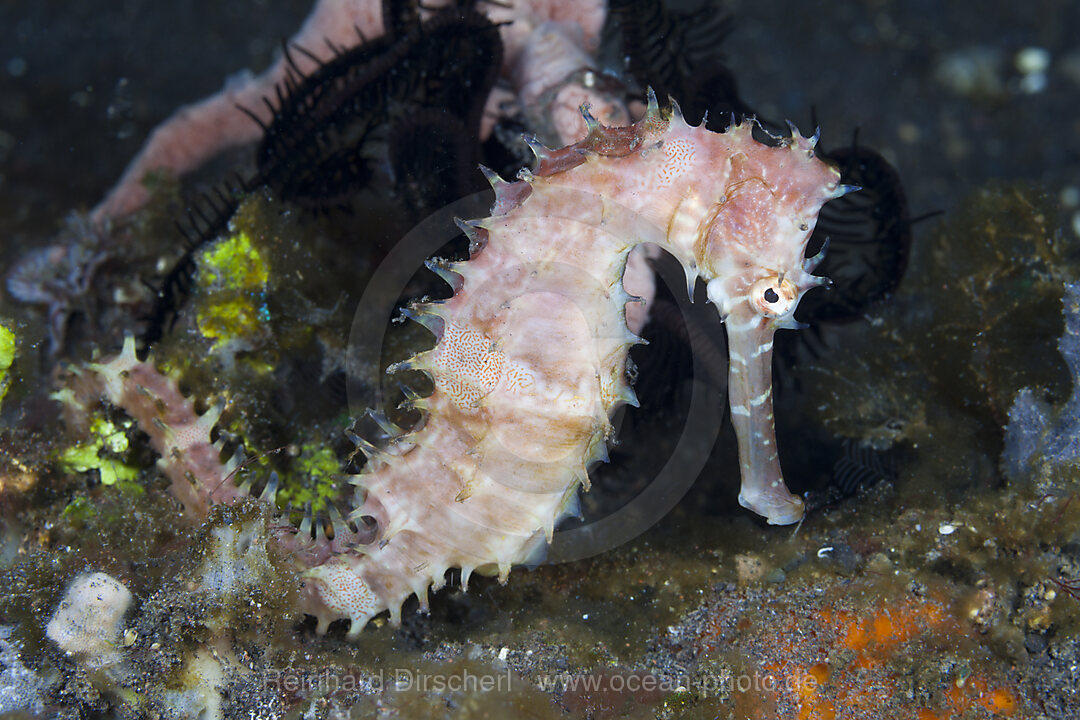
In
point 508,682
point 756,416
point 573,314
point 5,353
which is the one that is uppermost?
point 5,353

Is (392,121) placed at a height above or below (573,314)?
above

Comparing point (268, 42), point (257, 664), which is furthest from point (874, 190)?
point (268, 42)

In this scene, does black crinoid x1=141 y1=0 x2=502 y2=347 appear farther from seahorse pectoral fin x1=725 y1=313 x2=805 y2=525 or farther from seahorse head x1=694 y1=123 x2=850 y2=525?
seahorse pectoral fin x1=725 y1=313 x2=805 y2=525

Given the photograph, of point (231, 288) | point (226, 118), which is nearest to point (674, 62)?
point (231, 288)

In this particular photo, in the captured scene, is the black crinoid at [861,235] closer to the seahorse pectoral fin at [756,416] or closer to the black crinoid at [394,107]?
the seahorse pectoral fin at [756,416]

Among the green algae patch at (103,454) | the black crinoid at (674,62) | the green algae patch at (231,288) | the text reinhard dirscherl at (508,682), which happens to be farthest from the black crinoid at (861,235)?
the green algae patch at (103,454)

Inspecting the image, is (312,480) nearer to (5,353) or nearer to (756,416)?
(5,353)

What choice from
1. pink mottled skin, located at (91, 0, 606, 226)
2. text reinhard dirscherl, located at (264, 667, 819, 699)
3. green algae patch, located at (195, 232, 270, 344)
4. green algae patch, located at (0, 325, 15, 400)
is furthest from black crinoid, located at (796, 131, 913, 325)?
green algae patch, located at (0, 325, 15, 400)
